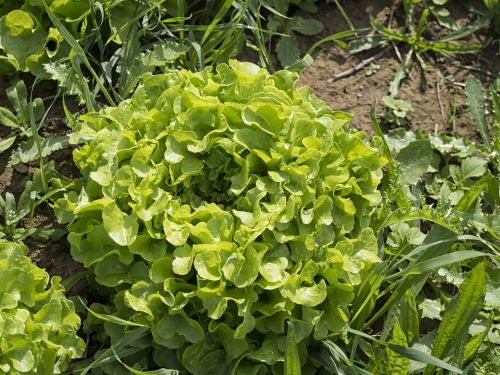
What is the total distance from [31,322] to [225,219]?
65 centimetres

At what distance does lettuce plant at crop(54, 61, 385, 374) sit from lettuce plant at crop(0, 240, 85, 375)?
0.16 m

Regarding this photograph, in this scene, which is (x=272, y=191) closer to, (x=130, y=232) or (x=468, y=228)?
(x=130, y=232)

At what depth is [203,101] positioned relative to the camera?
262 centimetres

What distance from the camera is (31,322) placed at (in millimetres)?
2412

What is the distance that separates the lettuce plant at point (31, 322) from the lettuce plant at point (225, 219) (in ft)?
0.52

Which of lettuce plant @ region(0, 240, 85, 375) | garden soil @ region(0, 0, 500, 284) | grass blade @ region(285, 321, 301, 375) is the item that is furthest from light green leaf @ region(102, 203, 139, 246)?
garden soil @ region(0, 0, 500, 284)

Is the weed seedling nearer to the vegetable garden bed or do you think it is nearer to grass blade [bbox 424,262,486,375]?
the vegetable garden bed

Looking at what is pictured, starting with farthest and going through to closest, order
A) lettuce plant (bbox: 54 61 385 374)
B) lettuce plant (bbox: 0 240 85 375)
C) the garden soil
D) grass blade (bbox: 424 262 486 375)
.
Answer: the garden soil
grass blade (bbox: 424 262 486 375)
lettuce plant (bbox: 54 61 385 374)
lettuce plant (bbox: 0 240 85 375)

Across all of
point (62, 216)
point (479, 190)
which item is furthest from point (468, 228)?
point (62, 216)

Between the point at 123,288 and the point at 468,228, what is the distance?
145 cm

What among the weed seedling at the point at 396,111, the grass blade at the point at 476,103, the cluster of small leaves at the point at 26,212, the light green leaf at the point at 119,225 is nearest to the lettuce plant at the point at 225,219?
the light green leaf at the point at 119,225

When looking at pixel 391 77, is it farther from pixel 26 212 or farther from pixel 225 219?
pixel 26 212

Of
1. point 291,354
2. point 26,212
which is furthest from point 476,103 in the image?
point 26,212

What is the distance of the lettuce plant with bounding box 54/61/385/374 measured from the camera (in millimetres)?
2479
